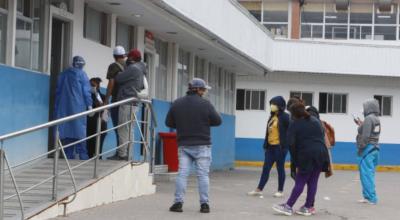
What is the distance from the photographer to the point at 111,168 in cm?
1170

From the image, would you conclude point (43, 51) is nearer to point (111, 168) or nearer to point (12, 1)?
point (12, 1)

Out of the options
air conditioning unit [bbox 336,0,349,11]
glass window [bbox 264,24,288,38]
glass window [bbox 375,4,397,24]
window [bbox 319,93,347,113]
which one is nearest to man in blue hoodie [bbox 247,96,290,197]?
window [bbox 319,93,347,113]

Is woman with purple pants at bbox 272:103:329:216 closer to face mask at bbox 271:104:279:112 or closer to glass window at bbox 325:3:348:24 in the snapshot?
face mask at bbox 271:104:279:112

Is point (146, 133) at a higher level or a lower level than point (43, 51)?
lower

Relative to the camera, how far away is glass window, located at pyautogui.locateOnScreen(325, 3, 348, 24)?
45.6m

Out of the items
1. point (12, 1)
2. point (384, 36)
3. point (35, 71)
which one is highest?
point (384, 36)

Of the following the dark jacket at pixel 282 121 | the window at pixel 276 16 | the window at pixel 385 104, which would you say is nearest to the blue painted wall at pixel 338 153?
the window at pixel 385 104

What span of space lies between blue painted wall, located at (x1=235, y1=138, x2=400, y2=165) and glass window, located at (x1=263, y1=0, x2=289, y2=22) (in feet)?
37.7

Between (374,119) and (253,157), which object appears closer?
(374,119)

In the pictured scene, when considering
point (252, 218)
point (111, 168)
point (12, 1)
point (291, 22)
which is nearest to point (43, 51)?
point (12, 1)

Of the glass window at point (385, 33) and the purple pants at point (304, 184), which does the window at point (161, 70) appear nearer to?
the purple pants at point (304, 184)

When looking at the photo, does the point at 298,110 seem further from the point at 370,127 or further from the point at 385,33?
the point at 385,33

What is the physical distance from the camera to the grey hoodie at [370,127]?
1408 centimetres

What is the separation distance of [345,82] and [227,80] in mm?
7867
